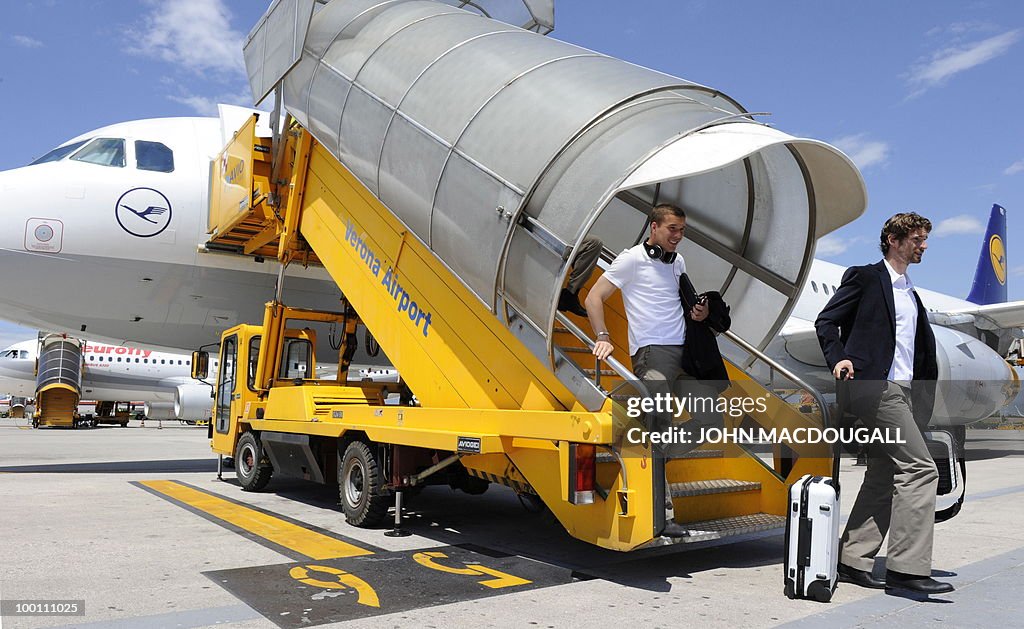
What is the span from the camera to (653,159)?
3621 mm

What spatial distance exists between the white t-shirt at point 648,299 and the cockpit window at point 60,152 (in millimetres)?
7715

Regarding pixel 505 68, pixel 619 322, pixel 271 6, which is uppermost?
pixel 271 6

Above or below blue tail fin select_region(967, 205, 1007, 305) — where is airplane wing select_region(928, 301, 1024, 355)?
below

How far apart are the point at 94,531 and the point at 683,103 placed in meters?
5.09

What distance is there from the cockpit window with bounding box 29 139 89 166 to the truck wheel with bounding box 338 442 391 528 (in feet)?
19.0

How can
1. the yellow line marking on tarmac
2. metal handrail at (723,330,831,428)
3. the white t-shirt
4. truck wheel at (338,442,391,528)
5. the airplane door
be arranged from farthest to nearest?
1. the airplane door
2. truck wheel at (338,442,391,528)
3. the yellow line marking on tarmac
4. metal handrail at (723,330,831,428)
5. the white t-shirt

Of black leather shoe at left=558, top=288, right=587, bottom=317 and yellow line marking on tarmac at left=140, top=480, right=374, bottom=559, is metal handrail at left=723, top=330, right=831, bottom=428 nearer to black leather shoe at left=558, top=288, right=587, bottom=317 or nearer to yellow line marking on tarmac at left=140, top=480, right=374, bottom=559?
black leather shoe at left=558, top=288, right=587, bottom=317

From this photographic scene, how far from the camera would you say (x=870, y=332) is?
3.83 m

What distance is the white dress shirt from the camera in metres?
3.83

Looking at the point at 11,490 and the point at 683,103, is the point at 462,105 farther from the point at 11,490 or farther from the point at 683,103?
the point at 11,490

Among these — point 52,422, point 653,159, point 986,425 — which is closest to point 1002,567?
point 653,159

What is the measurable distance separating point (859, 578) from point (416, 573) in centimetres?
238

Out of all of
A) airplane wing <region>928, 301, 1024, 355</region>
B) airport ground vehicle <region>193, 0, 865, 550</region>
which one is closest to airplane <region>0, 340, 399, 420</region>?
airplane wing <region>928, 301, 1024, 355</region>

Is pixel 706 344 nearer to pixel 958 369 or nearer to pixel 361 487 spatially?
pixel 361 487
